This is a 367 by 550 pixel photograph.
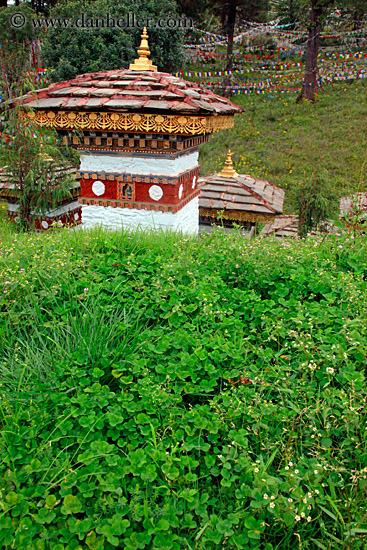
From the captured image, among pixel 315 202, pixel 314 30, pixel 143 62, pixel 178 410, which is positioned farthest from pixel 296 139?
pixel 178 410

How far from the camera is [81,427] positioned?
6.78 feet

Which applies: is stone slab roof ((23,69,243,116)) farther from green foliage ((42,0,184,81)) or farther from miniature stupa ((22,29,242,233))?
green foliage ((42,0,184,81))

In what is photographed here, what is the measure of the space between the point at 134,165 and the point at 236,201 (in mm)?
2567

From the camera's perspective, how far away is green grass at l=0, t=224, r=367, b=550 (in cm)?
170

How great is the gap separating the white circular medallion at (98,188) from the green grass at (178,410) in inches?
98.1

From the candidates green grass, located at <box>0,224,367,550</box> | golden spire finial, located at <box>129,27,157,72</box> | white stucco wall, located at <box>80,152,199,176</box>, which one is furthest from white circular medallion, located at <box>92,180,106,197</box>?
green grass, located at <box>0,224,367,550</box>

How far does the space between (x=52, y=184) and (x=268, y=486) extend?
5971 mm

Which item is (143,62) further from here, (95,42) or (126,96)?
(95,42)

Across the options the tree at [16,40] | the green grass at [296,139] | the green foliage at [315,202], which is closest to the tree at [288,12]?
the green grass at [296,139]

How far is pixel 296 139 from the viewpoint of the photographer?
19.1 m

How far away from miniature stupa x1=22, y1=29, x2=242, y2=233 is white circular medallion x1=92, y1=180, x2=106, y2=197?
1cm

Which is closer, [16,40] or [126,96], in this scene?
[126,96]

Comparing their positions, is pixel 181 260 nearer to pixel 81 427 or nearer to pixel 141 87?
pixel 81 427

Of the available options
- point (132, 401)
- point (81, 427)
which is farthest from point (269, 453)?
point (81, 427)
